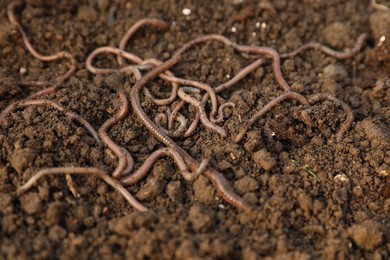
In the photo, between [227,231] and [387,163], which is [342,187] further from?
[227,231]

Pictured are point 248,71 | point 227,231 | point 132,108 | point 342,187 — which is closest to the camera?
point 227,231

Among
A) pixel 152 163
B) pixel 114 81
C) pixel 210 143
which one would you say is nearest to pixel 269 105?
pixel 210 143

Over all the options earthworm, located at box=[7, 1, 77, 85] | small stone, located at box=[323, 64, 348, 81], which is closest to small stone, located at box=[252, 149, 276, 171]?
small stone, located at box=[323, 64, 348, 81]

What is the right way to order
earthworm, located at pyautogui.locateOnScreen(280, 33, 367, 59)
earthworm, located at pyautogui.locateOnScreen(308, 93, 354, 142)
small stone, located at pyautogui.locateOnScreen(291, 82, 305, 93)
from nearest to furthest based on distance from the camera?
1. earthworm, located at pyautogui.locateOnScreen(308, 93, 354, 142)
2. small stone, located at pyautogui.locateOnScreen(291, 82, 305, 93)
3. earthworm, located at pyautogui.locateOnScreen(280, 33, 367, 59)

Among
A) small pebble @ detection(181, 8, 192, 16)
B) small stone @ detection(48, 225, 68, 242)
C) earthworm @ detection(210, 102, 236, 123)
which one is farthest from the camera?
small pebble @ detection(181, 8, 192, 16)

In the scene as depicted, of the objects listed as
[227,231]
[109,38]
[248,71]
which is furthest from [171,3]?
[227,231]

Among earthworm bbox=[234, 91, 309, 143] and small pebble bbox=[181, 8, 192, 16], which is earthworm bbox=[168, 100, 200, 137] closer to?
earthworm bbox=[234, 91, 309, 143]
